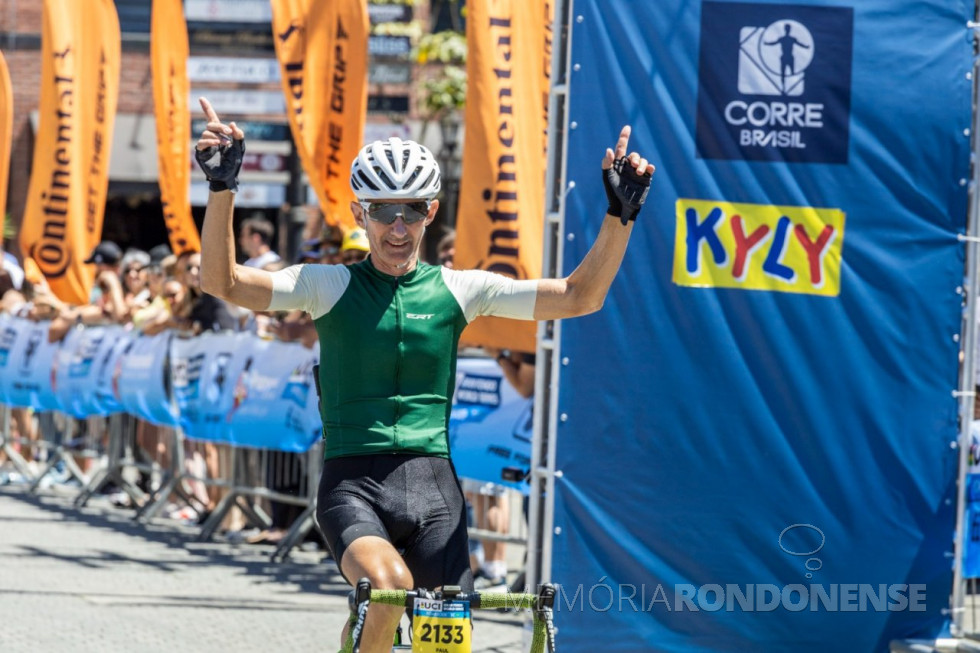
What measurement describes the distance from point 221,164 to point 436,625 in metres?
1.56

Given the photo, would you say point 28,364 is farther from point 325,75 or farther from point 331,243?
point 331,243

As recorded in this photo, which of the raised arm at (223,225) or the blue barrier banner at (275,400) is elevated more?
the raised arm at (223,225)

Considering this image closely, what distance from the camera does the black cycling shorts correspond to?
16.9 ft

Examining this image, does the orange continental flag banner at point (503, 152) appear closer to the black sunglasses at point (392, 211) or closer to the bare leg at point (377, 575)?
the black sunglasses at point (392, 211)

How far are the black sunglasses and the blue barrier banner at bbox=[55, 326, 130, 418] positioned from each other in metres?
9.76

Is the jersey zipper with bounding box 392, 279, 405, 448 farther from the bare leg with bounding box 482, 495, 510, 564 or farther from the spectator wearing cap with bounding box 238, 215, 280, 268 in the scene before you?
the spectator wearing cap with bounding box 238, 215, 280, 268

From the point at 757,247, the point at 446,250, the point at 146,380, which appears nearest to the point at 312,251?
the point at 446,250

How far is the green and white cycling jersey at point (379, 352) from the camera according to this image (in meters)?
5.31

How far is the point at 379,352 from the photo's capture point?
5.32 m

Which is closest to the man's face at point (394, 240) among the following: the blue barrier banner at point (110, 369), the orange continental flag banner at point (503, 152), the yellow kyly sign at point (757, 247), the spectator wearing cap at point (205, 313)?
the yellow kyly sign at point (757, 247)

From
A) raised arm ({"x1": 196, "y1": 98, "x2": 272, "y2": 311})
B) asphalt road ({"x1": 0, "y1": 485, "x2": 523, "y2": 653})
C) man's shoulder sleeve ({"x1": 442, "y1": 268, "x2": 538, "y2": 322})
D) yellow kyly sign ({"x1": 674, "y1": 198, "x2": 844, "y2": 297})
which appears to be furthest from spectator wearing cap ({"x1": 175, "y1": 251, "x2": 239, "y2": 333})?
raised arm ({"x1": 196, "y1": 98, "x2": 272, "y2": 311})

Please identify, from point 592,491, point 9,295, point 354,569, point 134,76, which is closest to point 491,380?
point 592,491

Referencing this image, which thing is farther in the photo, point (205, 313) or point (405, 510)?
point (205, 313)

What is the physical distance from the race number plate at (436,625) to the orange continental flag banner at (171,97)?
11.2 metres
